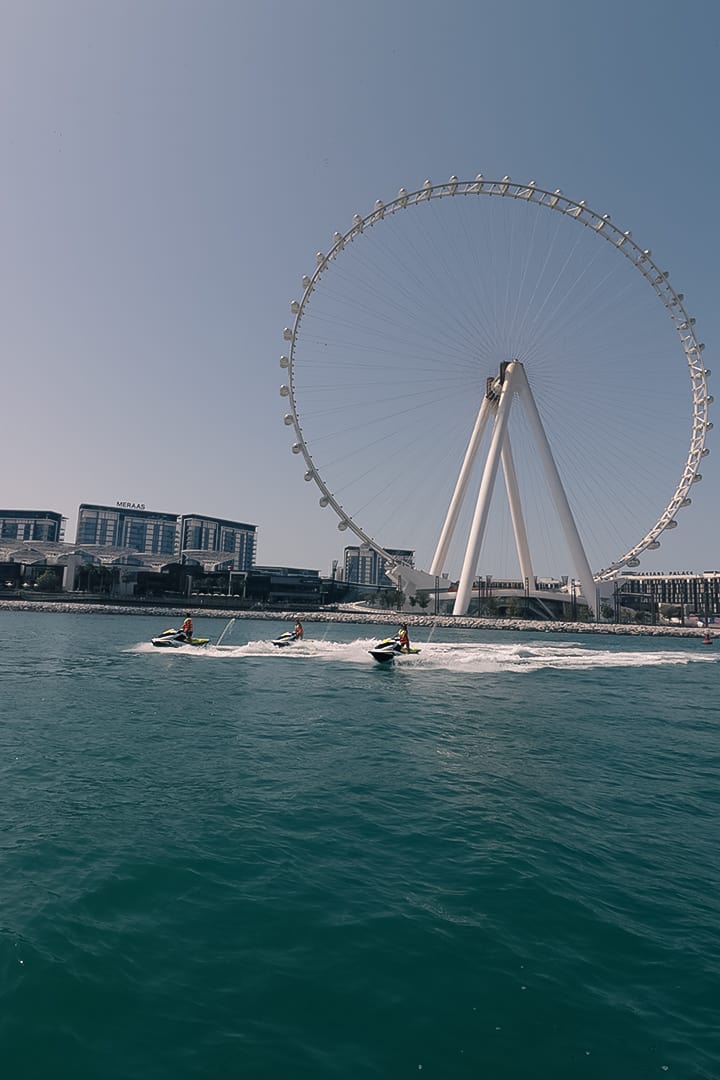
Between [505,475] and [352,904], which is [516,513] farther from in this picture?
[352,904]

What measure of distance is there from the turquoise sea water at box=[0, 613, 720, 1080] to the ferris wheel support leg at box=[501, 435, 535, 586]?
214 ft

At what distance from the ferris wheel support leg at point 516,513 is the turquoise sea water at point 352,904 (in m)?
65.3

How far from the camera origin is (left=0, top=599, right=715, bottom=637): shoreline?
97.1 metres

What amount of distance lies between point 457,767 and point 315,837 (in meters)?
5.41

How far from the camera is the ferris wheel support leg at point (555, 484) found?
77.4m

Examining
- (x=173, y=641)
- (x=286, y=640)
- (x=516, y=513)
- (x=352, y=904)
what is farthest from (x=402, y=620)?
(x=352, y=904)

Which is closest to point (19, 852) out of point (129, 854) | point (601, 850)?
point (129, 854)

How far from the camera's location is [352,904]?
754 centimetres

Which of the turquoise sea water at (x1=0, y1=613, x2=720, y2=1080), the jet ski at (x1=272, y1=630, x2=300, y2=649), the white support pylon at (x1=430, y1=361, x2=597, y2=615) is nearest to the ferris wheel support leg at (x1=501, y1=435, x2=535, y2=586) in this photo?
the white support pylon at (x1=430, y1=361, x2=597, y2=615)

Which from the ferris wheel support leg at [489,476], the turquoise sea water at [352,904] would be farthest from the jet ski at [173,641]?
the ferris wheel support leg at [489,476]

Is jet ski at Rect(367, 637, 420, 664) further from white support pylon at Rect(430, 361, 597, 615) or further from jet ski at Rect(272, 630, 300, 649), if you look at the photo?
white support pylon at Rect(430, 361, 597, 615)

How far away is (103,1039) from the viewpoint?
5.29m

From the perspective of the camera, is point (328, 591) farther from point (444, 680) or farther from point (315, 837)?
point (315, 837)

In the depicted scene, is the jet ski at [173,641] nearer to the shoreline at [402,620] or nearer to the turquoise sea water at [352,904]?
the turquoise sea water at [352,904]
